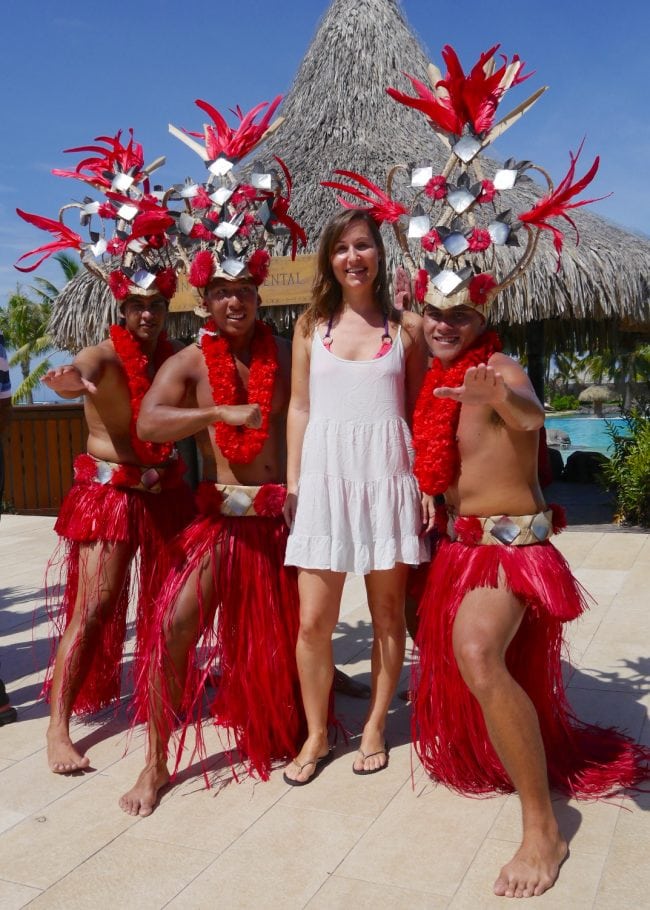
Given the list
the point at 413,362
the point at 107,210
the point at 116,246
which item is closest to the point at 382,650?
the point at 413,362

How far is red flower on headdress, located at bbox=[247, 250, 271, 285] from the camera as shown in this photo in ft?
8.39

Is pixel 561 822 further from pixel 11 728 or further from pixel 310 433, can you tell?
pixel 11 728

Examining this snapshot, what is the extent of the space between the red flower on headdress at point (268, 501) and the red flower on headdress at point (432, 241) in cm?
86

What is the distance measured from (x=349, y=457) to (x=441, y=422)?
0.35 m

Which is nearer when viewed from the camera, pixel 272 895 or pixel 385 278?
pixel 272 895

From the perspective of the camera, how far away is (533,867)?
195 centimetres

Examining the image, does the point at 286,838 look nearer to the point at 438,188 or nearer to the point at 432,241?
the point at 432,241

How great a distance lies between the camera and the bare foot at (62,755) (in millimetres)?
2625

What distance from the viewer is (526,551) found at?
2.22 m

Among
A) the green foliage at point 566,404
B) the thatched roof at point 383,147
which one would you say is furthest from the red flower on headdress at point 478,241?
the green foliage at point 566,404

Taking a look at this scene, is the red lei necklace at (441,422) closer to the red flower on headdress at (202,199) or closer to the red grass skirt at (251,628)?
the red grass skirt at (251,628)

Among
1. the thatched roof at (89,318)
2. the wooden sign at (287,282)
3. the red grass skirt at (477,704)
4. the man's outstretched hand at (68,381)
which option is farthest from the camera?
the thatched roof at (89,318)

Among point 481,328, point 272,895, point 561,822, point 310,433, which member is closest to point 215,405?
point 310,433

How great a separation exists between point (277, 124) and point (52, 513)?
623 centimetres
